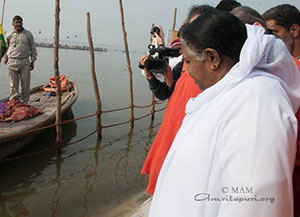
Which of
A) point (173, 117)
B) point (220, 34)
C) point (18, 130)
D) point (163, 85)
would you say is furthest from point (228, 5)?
point (18, 130)

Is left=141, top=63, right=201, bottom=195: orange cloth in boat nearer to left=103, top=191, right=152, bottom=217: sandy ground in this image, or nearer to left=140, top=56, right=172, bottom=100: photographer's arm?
left=140, top=56, right=172, bottom=100: photographer's arm

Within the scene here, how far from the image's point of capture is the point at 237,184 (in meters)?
0.77

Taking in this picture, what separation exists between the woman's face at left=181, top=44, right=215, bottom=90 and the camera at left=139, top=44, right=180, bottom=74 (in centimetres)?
74

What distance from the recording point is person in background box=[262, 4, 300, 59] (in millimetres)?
1774

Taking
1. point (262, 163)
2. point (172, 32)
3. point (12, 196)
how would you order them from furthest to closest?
1. point (172, 32)
2. point (12, 196)
3. point (262, 163)

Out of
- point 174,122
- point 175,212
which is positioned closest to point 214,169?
point 175,212

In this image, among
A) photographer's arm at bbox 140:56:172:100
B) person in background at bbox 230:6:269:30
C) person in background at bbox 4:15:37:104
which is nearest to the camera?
person in background at bbox 230:6:269:30

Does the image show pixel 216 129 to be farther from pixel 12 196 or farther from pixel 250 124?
pixel 12 196

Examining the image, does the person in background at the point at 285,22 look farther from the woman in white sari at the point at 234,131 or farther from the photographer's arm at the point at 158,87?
the woman in white sari at the point at 234,131

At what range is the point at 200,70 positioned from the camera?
1.04m

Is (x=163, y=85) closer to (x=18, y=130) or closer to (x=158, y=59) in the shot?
(x=158, y=59)

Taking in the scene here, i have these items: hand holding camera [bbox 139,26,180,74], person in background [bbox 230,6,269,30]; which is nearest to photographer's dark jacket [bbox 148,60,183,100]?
hand holding camera [bbox 139,26,180,74]

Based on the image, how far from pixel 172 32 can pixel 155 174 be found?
282 inches

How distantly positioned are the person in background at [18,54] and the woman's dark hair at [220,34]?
5.80 metres
